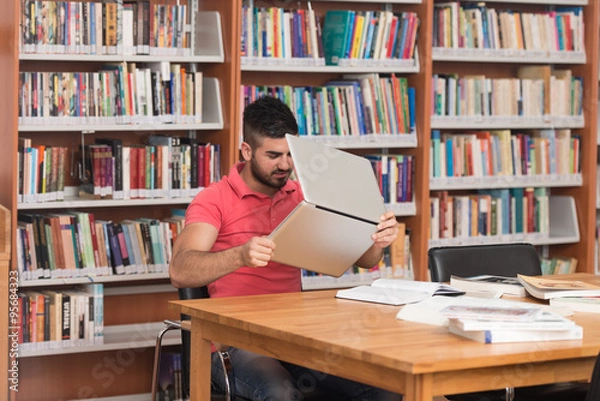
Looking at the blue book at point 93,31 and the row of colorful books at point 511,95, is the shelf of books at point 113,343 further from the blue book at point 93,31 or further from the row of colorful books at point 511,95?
the row of colorful books at point 511,95

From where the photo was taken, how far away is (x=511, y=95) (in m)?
5.13

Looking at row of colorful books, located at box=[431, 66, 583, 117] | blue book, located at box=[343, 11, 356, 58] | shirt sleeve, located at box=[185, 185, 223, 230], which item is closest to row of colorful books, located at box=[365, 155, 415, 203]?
row of colorful books, located at box=[431, 66, 583, 117]

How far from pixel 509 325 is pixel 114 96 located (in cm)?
241

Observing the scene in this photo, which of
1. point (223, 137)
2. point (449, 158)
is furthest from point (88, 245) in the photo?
point (449, 158)

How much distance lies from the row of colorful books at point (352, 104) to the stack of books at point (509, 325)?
2364mm

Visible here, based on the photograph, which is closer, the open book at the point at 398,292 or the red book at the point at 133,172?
the open book at the point at 398,292

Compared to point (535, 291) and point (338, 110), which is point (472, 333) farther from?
point (338, 110)

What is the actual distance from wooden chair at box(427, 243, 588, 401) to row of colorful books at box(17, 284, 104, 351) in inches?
61.7

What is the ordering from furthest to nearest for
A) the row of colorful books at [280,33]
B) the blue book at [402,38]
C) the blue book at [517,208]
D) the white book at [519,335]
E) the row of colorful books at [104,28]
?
the blue book at [517,208], the blue book at [402,38], the row of colorful books at [280,33], the row of colorful books at [104,28], the white book at [519,335]

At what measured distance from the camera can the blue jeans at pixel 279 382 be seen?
9.02 ft

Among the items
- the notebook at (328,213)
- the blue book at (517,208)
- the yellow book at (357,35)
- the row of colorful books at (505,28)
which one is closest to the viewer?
the notebook at (328,213)

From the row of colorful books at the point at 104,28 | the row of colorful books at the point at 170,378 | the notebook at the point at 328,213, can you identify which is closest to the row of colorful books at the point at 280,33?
the row of colorful books at the point at 104,28

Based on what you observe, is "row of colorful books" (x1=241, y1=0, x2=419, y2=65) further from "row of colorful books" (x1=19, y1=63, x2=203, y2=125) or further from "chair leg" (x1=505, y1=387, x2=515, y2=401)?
"chair leg" (x1=505, y1=387, x2=515, y2=401)

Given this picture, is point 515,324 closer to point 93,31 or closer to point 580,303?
point 580,303
